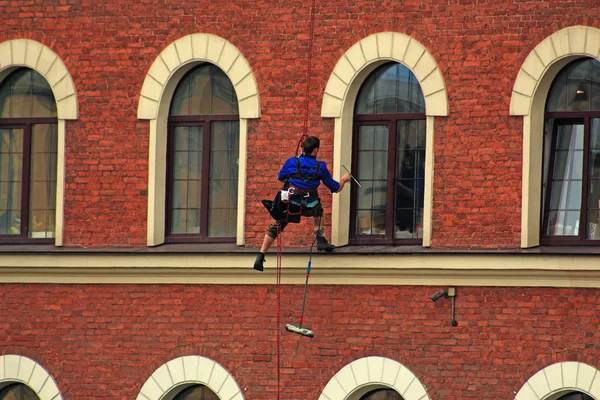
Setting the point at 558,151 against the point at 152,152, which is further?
the point at 152,152

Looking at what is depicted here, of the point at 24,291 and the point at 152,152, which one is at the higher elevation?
the point at 152,152

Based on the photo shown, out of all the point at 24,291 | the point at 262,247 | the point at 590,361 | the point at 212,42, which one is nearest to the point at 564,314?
the point at 590,361

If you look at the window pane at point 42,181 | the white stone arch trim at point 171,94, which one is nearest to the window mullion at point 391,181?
the white stone arch trim at point 171,94

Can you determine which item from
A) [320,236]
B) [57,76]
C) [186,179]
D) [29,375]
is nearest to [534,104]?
[320,236]

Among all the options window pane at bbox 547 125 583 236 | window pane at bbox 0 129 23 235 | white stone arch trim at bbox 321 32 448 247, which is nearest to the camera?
window pane at bbox 547 125 583 236

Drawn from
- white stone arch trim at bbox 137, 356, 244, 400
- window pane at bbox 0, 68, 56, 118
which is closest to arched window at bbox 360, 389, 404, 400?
white stone arch trim at bbox 137, 356, 244, 400

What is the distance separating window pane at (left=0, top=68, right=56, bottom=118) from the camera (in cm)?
2334

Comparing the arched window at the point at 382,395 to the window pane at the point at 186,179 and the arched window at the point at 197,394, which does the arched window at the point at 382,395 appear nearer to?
the arched window at the point at 197,394

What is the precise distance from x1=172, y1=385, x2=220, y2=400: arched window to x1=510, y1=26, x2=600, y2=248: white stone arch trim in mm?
4426

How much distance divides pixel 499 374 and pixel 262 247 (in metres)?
3.15

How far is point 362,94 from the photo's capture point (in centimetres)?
2200

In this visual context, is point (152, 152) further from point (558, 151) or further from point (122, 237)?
point (558, 151)

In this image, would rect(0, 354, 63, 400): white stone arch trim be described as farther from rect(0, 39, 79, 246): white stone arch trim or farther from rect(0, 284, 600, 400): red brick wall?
rect(0, 39, 79, 246): white stone arch trim

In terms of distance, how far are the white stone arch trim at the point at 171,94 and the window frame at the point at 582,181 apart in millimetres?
3655
